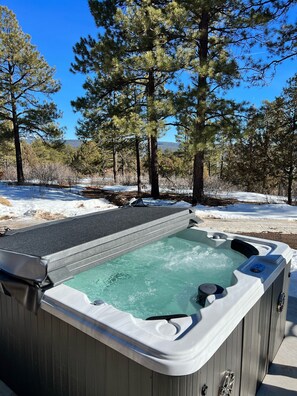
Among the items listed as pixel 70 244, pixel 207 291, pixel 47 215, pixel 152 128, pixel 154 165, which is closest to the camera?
pixel 207 291

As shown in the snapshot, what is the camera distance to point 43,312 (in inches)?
59.7

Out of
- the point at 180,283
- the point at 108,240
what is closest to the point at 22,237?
the point at 108,240

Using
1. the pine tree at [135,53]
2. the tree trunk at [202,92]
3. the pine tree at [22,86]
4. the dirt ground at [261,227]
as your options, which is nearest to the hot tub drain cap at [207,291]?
the dirt ground at [261,227]

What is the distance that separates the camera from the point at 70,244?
185cm

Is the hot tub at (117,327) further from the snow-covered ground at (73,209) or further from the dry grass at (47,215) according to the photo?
the snow-covered ground at (73,209)

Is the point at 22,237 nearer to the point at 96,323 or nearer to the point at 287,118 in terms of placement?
the point at 96,323

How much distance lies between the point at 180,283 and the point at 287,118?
29.5 feet

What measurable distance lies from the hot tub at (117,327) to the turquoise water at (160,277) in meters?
0.03

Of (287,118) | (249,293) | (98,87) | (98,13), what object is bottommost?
(249,293)

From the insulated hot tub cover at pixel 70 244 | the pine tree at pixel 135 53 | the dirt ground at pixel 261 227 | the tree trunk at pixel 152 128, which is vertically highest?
the pine tree at pixel 135 53

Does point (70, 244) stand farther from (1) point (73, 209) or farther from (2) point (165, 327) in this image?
(1) point (73, 209)

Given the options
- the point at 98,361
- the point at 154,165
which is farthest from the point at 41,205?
the point at 98,361

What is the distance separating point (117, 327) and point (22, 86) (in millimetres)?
11284

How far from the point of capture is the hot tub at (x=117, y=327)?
43.8 inches
